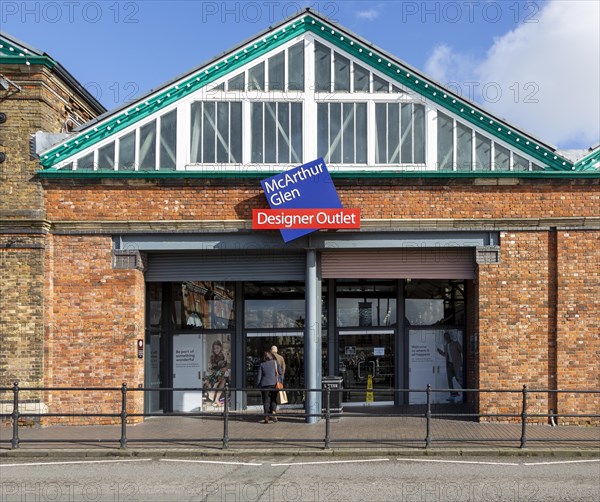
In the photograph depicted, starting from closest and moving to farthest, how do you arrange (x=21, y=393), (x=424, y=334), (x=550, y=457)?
1. (x=550, y=457)
2. (x=21, y=393)
3. (x=424, y=334)

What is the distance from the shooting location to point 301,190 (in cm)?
1816

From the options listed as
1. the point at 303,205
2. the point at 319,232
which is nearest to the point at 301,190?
the point at 303,205

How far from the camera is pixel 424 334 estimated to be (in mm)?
21125

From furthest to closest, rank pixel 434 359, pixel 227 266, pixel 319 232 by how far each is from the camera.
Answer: pixel 434 359
pixel 227 266
pixel 319 232

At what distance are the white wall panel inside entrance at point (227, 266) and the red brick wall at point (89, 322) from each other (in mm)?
885

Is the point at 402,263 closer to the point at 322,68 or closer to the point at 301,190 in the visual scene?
the point at 301,190

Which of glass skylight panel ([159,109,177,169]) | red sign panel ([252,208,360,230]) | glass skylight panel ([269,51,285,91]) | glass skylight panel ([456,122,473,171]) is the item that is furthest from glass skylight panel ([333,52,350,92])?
glass skylight panel ([159,109,177,169])

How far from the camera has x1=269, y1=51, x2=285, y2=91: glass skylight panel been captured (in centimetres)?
1880

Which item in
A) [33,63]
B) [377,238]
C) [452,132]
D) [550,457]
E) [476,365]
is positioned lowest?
[550,457]

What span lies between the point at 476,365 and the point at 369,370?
10.7 ft

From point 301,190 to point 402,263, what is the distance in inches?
113

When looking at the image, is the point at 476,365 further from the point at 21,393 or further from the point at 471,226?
the point at 21,393

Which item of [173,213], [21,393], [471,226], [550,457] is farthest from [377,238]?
[21,393]

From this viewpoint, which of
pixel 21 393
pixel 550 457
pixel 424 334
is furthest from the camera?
pixel 424 334
